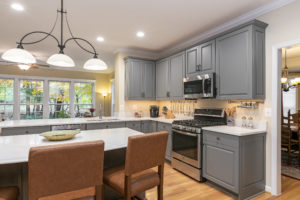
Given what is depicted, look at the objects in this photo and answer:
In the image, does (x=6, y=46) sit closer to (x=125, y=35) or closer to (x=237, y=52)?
(x=125, y=35)

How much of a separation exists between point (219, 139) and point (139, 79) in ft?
8.51

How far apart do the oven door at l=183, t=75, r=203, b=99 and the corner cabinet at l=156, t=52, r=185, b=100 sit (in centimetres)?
24

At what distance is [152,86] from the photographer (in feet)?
15.3

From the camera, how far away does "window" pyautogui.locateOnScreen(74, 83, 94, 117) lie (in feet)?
23.9

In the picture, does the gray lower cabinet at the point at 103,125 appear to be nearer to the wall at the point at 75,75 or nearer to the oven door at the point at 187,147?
the oven door at the point at 187,147

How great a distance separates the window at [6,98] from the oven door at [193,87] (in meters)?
6.20

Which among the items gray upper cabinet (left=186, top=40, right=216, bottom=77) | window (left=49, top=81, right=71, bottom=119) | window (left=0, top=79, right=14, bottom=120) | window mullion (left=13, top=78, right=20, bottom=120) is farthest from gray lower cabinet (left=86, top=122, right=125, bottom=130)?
window (left=0, top=79, right=14, bottom=120)

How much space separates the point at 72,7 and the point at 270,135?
11.3 feet

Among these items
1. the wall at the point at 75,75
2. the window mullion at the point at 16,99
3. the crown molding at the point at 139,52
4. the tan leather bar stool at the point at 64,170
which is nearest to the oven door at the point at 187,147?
the tan leather bar stool at the point at 64,170

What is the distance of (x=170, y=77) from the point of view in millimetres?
4156

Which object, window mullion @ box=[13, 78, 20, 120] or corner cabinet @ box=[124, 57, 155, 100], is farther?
window mullion @ box=[13, 78, 20, 120]

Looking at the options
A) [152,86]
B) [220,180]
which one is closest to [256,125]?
[220,180]

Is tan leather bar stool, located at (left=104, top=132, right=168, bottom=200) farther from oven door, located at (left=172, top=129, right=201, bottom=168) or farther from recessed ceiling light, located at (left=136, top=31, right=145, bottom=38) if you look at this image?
recessed ceiling light, located at (left=136, top=31, right=145, bottom=38)

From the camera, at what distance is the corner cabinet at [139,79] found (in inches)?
172
